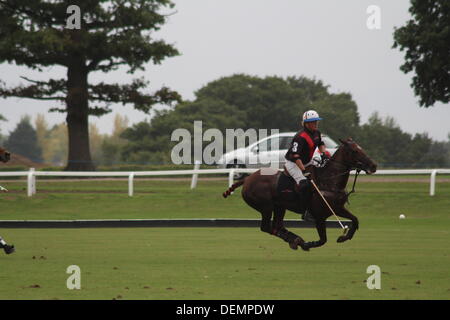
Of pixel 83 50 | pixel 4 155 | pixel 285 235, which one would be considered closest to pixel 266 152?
pixel 83 50

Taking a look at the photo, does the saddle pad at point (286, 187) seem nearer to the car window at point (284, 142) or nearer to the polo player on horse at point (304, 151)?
the polo player on horse at point (304, 151)

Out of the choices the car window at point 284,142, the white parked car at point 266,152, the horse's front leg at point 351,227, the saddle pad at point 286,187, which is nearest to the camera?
the horse's front leg at point 351,227

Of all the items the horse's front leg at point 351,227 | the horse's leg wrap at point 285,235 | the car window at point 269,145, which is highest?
the car window at point 269,145

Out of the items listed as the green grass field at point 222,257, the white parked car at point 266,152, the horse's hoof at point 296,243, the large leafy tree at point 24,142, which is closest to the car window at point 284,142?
the white parked car at point 266,152

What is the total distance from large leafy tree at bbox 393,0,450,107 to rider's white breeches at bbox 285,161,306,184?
24.4m

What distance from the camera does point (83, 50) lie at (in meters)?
36.6

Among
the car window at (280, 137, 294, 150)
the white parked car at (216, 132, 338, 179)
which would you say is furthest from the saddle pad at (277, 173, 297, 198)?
the car window at (280, 137, 294, 150)

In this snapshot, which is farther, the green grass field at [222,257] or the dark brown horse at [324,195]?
the dark brown horse at [324,195]

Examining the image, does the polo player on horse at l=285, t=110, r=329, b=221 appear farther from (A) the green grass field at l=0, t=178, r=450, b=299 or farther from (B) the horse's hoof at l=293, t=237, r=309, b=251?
(A) the green grass field at l=0, t=178, r=450, b=299

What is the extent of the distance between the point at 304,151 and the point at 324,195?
0.73m

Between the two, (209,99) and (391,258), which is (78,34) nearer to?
(391,258)

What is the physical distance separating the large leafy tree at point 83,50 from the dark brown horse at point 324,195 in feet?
74.3

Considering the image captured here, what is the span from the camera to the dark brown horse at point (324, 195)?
13352mm
